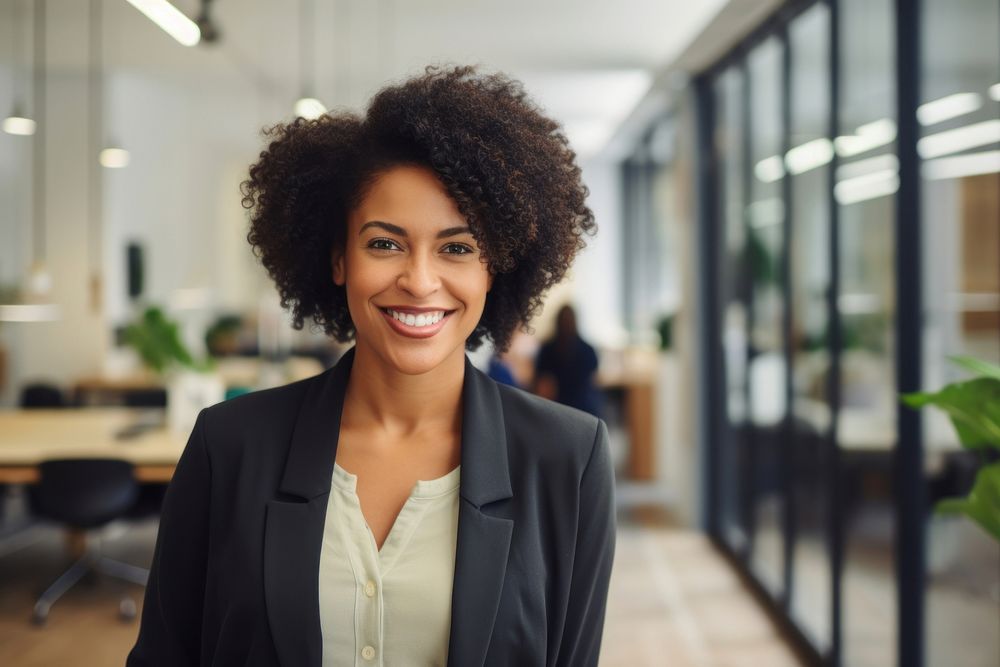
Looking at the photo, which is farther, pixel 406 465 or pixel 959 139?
pixel 959 139

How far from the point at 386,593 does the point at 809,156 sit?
3639 mm

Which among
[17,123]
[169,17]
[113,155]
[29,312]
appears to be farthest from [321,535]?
[113,155]

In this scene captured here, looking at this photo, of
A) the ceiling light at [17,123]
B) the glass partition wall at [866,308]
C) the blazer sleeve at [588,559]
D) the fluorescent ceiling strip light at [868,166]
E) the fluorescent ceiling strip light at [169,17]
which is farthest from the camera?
the ceiling light at [17,123]

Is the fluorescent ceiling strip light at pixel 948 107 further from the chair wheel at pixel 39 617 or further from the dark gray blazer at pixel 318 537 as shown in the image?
the chair wheel at pixel 39 617

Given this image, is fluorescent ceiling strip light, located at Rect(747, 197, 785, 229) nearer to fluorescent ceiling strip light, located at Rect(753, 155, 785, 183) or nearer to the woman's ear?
fluorescent ceiling strip light, located at Rect(753, 155, 785, 183)

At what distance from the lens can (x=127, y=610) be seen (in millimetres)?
4457

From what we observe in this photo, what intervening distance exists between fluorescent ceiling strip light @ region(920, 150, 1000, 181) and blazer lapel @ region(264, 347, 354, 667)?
220 cm

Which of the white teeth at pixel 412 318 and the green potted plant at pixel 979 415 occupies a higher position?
the white teeth at pixel 412 318

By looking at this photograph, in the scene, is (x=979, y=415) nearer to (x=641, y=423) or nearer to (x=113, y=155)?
(x=113, y=155)

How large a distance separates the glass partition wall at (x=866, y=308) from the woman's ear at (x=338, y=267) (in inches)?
80.8

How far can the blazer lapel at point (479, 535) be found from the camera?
120 cm

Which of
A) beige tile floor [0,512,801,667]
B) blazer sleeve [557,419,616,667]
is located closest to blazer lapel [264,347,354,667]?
blazer sleeve [557,419,616,667]

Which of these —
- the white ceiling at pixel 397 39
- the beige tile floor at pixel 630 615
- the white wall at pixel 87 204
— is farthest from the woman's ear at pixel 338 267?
the white wall at pixel 87 204

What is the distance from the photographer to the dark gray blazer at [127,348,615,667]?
1.21 metres
